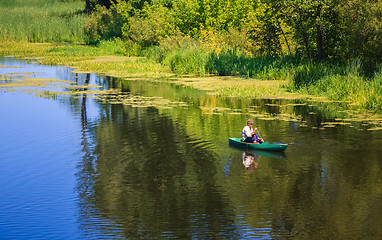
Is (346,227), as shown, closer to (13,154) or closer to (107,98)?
(13,154)

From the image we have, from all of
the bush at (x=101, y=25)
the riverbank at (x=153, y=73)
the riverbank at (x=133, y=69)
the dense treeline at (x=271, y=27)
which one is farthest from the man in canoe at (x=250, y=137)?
the bush at (x=101, y=25)

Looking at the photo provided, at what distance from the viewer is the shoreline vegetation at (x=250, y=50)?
25375 millimetres

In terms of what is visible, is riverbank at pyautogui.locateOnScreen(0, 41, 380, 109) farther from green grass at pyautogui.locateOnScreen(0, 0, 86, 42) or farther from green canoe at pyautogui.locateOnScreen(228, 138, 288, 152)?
green canoe at pyautogui.locateOnScreen(228, 138, 288, 152)

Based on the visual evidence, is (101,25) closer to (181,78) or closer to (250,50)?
(250,50)

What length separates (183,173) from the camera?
1332 centimetres

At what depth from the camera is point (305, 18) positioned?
29.2 metres

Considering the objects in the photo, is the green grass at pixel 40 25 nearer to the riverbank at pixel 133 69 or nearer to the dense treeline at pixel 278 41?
the riverbank at pixel 133 69

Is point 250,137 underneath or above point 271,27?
underneath

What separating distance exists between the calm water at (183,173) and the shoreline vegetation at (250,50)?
304cm

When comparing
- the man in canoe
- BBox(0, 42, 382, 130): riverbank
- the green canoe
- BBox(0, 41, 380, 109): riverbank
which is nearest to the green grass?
BBox(0, 41, 380, 109): riverbank

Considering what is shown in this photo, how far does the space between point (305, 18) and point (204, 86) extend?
19.7 feet

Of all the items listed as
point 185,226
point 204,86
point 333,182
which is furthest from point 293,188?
point 204,86

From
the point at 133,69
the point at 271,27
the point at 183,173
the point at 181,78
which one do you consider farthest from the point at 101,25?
the point at 183,173

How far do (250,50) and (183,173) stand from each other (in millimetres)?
23443
